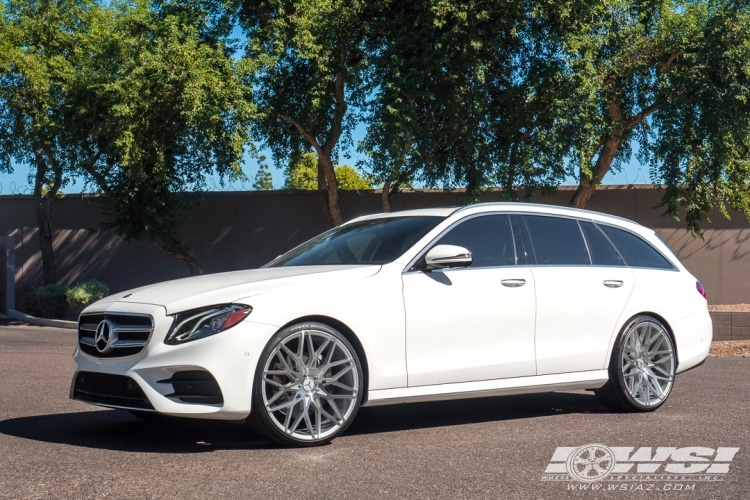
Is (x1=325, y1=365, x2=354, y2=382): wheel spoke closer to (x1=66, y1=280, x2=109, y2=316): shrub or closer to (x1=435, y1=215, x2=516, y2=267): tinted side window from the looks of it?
(x1=435, y1=215, x2=516, y2=267): tinted side window

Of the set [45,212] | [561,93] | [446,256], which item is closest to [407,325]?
[446,256]

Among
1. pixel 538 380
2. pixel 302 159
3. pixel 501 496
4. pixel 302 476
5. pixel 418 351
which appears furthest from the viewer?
pixel 302 159

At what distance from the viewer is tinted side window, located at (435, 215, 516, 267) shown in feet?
24.0

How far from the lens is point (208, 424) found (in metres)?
7.20

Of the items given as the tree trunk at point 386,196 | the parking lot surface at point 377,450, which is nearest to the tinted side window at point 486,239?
the parking lot surface at point 377,450

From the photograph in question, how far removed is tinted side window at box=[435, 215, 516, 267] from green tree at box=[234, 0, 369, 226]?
38.9 ft

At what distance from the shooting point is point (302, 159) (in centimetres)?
2341

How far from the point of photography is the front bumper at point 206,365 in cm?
588

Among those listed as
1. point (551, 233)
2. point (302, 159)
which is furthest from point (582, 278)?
point (302, 159)

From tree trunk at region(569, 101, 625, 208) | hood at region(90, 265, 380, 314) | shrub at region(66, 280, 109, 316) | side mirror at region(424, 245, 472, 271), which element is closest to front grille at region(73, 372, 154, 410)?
hood at region(90, 265, 380, 314)

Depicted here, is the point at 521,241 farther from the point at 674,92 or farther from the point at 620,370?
the point at 674,92

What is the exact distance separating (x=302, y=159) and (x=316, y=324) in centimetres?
1739

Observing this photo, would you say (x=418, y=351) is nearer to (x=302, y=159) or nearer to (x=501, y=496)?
(x=501, y=496)

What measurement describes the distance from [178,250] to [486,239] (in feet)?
54.8
